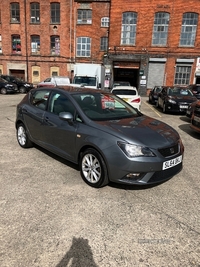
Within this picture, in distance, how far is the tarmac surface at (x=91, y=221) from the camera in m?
2.22

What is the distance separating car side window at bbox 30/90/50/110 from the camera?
4.59 m

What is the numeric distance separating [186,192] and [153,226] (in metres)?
1.13

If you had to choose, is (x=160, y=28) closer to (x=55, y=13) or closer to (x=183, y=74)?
(x=183, y=74)

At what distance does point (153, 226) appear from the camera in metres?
2.71

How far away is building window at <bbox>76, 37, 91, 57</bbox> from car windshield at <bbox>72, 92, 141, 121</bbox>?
2471 centimetres

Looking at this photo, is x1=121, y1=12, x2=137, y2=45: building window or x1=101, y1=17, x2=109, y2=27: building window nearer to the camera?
x1=121, y1=12, x2=137, y2=45: building window

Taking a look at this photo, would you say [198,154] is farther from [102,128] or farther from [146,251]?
[146,251]

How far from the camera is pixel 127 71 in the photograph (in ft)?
83.7

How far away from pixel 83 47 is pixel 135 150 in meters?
26.7

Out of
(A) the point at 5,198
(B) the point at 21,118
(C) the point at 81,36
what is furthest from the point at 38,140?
(C) the point at 81,36

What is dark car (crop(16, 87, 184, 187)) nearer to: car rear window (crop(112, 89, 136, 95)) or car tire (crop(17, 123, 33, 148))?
car tire (crop(17, 123, 33, 148))

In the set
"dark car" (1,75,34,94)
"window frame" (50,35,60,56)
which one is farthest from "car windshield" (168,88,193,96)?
"window frame" (50,35,60,56)

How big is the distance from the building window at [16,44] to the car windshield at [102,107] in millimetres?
27527

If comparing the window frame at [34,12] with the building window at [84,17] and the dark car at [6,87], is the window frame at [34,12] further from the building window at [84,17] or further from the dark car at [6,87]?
the dark car at [6,87]
